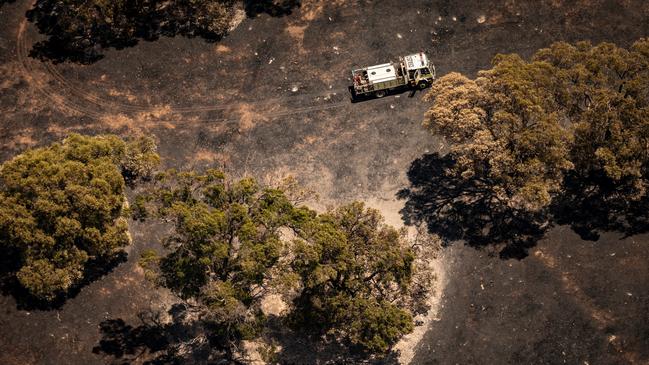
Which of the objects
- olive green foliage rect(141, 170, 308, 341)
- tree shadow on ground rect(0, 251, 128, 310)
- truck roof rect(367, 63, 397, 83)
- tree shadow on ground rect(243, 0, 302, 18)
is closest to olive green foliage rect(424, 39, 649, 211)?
truck roof rect(367, 63, 397, 83)

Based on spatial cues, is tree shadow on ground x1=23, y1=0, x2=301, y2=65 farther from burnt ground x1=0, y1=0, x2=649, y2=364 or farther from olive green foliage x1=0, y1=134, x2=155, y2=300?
olive green foliage x1=0, y1=134, x2=155, y2=300

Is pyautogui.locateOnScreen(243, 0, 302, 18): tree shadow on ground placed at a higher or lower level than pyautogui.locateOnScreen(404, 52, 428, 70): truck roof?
higher

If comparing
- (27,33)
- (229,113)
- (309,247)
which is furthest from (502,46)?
(27,33)

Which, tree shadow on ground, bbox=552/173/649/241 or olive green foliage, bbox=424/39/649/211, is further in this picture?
tree shadow on ground, bbox=552/173/649/241

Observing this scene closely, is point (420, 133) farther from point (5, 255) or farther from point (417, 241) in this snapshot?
point (5, 255)

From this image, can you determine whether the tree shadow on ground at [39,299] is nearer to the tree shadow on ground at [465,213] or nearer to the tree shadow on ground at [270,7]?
the tree shadow on ground at [465,213]

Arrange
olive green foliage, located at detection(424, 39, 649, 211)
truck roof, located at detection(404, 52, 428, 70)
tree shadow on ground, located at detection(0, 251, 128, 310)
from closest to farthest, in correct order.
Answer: olive green foliage, located at detection(424, 39, 649, 211)
tree shadow on ground, located at detection(0, 251, 128, 310)
truck roof, located at detection(404, 52, 428, 70)
